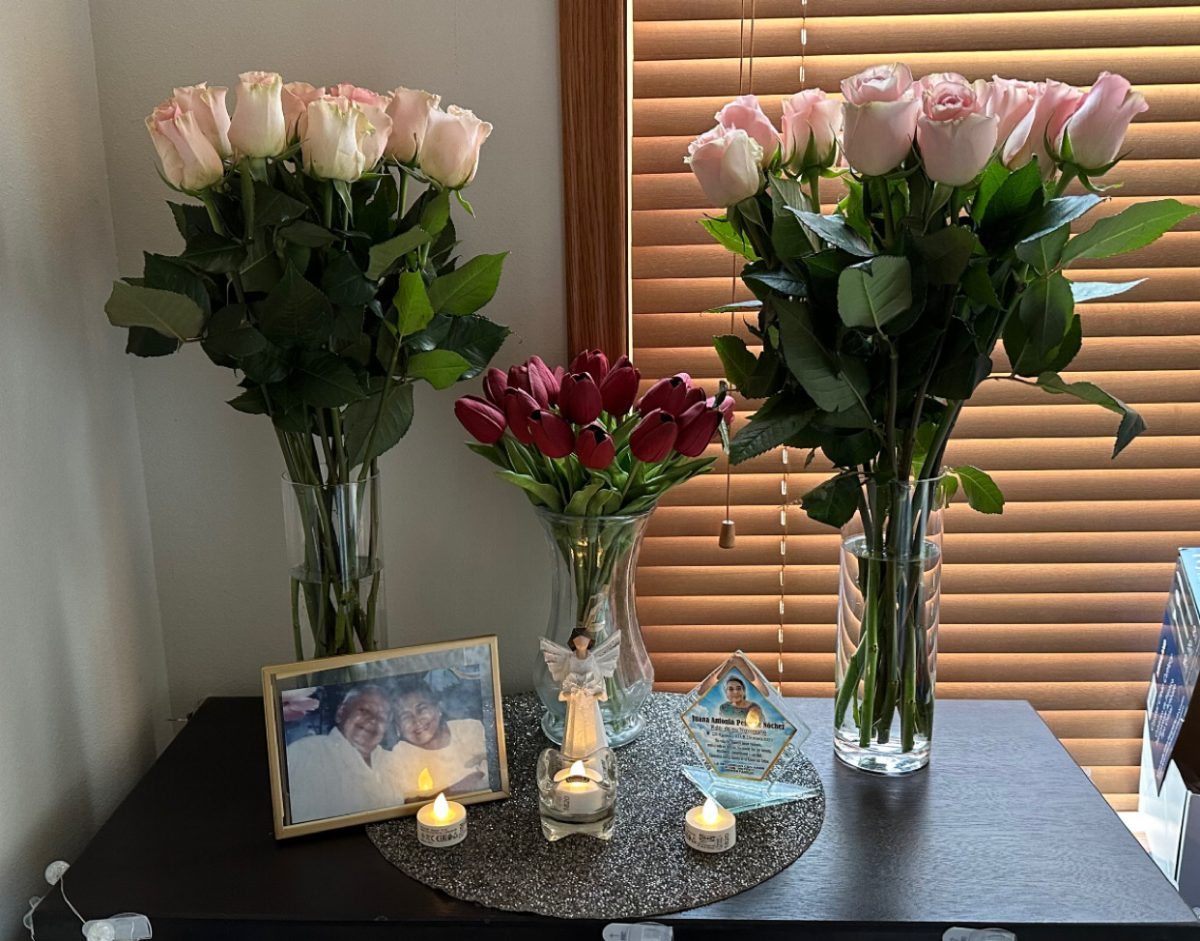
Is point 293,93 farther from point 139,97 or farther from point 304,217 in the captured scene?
point 139,97

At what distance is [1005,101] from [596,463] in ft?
1.42

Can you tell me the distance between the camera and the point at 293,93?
86 cm

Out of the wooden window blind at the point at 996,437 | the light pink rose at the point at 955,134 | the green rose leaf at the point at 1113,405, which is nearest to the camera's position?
the light pink rose at the point at 955,134

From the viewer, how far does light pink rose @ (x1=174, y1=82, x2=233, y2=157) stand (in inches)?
31.9

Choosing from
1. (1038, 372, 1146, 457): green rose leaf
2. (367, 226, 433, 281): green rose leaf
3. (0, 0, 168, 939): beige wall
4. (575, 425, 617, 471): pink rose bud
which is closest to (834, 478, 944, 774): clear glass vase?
(1038, 372, 1146, 457): green rose leaf

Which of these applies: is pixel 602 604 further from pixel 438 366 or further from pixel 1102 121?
pixel 1102 121

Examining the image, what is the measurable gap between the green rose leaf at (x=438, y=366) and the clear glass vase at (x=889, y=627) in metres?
0.39

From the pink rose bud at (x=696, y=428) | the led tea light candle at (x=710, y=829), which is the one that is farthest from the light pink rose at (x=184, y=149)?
the led tea light candle at (x=710, y=829)

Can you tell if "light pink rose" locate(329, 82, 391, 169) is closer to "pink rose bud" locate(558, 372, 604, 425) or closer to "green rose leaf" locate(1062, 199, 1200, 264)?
"pink rose bud" locate(558, 372, 604, 425)

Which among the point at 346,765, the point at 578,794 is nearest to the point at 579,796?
the point at 578,794

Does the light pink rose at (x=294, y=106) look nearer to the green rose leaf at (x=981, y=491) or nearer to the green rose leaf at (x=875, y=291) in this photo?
the green rose leaf at (x=875, y=291)

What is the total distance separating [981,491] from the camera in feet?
3.25

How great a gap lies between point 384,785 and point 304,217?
0.51m

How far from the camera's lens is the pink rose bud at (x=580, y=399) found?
893mm
